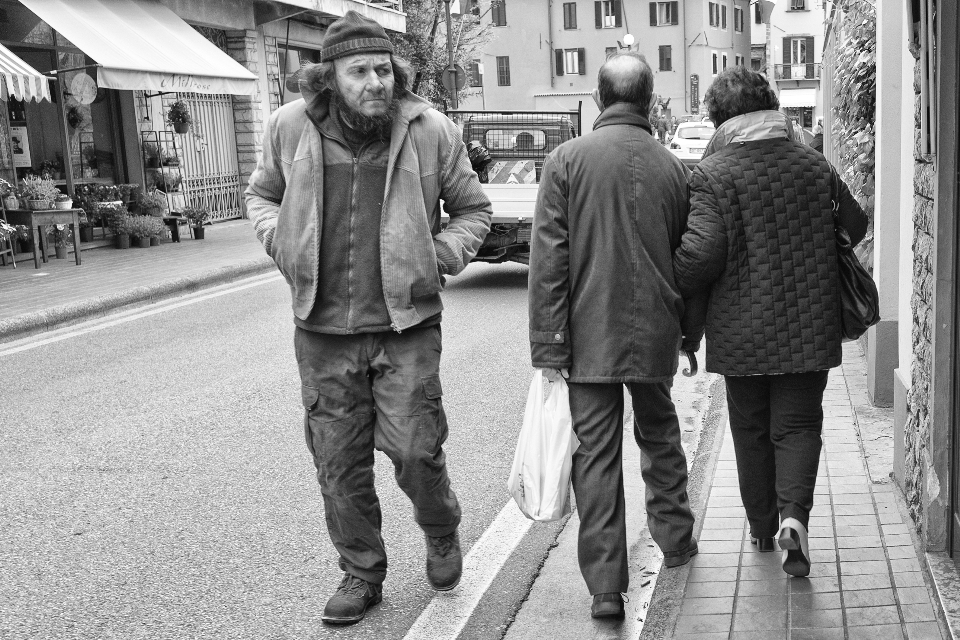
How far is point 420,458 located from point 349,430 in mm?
250

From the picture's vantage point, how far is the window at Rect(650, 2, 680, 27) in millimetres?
71000

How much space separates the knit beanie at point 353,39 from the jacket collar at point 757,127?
115cm

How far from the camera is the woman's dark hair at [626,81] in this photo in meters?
3.66

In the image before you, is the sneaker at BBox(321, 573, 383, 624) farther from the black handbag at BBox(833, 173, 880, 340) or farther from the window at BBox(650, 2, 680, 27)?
the window at BBox(650, 2, 680, 27)

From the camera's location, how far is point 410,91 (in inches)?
148

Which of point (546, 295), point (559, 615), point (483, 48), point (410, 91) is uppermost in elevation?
point (483, 48)

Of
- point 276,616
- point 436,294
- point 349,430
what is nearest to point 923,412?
point 436,294

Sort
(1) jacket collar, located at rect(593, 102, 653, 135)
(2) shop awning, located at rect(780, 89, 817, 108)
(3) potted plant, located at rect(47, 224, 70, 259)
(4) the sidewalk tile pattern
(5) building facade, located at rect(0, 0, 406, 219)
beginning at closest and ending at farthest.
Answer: (4) the sidewalk tile pattern
(1) jacket collar, located at rect(593, 102, 653, 135)
(3) potted plant, located at rect(47, 224, 70, 259)
(5) building facade, located at rect(0, 0, 406, 219)
(2) shop awning, located at rect(780, 89, 817, 108)

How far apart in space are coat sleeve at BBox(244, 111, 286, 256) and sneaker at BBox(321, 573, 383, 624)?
1.14m

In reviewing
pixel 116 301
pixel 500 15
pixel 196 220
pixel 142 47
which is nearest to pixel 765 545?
pixel 116 301

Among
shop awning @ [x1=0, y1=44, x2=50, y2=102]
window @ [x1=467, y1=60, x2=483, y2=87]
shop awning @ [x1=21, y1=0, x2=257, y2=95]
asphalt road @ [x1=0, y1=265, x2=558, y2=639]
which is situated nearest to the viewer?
asphalt road @ [x1=0, y1=265, x2=558, y2=639]

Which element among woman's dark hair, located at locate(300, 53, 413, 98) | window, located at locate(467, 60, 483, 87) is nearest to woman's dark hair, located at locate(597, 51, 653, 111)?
woman's dark hair, located at locate(300, 53, 413, 98)

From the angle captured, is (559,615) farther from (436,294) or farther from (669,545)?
(436,294)

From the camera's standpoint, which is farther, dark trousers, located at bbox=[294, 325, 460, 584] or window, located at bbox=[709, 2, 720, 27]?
window, located at bbox=[709, 2, 720, 27]
